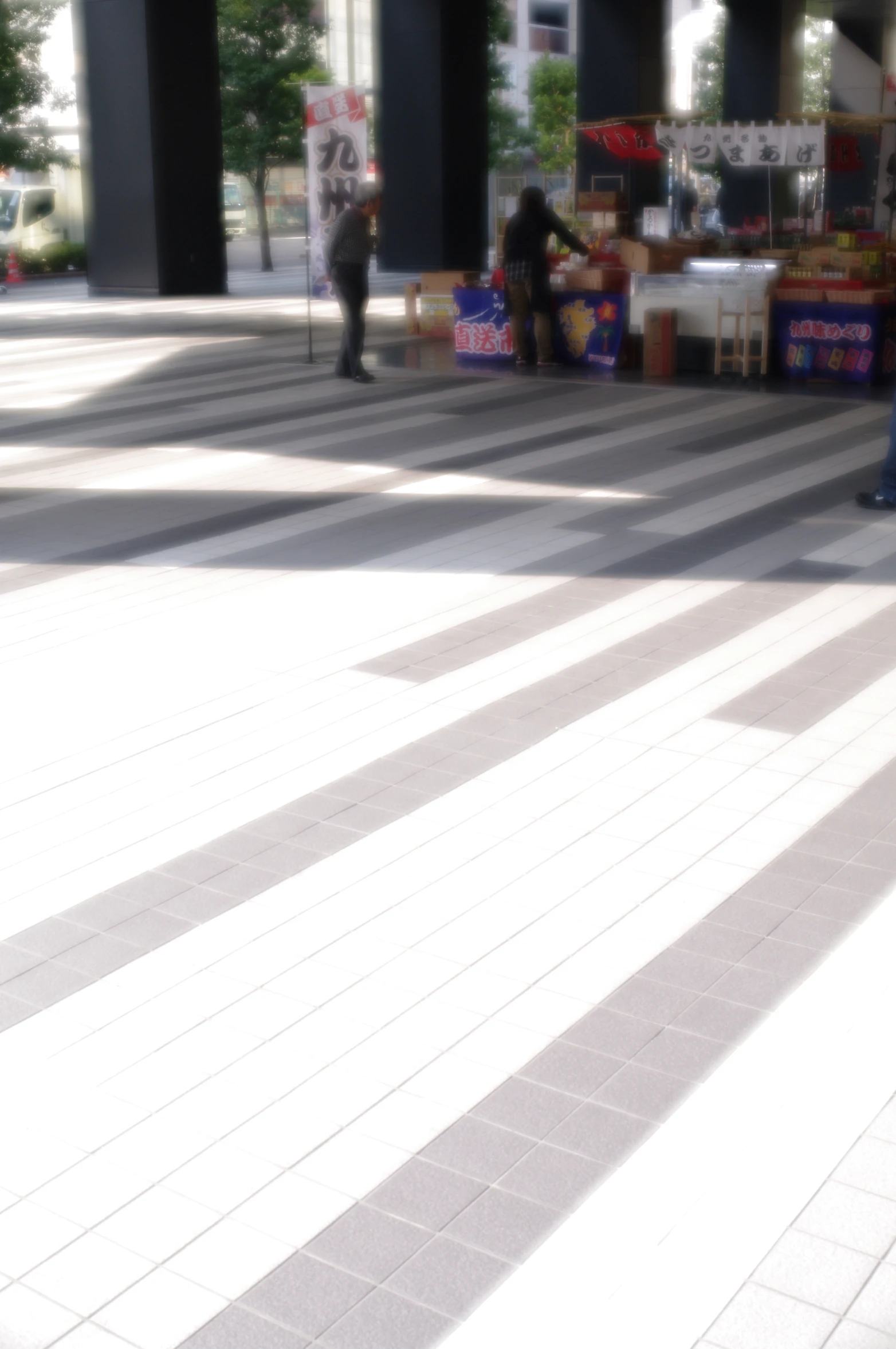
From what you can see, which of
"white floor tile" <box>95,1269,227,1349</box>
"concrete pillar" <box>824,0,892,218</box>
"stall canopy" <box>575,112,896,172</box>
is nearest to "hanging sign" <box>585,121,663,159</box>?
"stall canopy" <box>575,112,896,172</box>

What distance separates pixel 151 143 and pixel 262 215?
6995mm

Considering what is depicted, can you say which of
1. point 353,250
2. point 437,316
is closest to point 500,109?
point 437,316

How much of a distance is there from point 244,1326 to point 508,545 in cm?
560

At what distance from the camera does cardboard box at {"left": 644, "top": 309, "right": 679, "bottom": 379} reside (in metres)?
14.1

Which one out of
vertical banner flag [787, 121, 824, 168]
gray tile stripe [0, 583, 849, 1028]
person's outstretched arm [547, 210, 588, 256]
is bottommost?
gray tile stripe [0, 583, 849, 1028]

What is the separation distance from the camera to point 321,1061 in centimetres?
327

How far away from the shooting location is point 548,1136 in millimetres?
3016

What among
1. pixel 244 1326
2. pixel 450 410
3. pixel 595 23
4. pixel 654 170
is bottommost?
pixel 244 1326

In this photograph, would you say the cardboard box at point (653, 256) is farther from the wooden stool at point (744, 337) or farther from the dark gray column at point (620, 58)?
Answer: the dark gray column at point (620, 58)

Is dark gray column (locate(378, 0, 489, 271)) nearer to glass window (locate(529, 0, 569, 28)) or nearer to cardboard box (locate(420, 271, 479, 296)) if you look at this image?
cardboard box (locate(420, 271, 479, 296))

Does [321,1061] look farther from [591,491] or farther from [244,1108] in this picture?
[591,491]

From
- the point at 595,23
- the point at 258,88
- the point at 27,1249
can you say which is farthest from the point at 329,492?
the point at 595,23

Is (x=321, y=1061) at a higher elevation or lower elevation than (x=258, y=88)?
lower

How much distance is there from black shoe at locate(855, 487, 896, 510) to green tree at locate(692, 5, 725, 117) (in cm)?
4203
